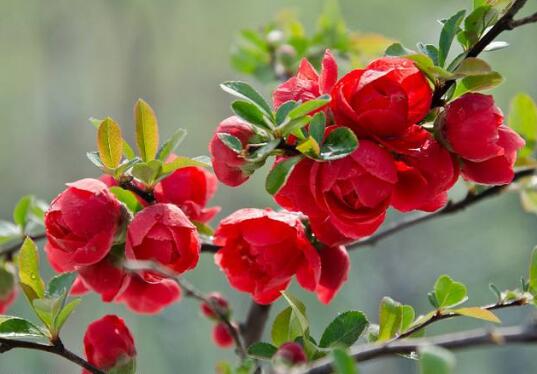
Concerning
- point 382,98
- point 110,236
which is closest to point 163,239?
point 110,236

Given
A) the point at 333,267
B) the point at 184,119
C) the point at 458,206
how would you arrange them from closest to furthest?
the point at 333,267, the point at 458,206, the point at 184,119

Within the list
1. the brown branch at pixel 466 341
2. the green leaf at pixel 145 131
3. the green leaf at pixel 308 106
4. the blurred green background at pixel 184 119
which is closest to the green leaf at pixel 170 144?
the green leaf at pixel 145 131

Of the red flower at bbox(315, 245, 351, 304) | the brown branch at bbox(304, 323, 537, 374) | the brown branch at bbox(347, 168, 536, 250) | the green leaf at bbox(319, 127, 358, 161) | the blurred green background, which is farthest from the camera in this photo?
the blurred green background

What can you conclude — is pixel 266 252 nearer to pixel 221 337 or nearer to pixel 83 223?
pixel 83 223

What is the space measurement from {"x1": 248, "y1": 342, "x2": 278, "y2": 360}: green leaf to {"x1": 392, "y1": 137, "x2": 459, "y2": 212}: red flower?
0.11 m

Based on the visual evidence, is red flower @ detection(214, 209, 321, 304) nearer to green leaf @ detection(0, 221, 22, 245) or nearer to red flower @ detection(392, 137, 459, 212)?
red flower @ detection(392, 137, 459, 212)

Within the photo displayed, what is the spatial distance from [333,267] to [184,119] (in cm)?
688

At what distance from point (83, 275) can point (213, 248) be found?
Result: 0.10 meters

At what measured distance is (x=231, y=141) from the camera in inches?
15.6

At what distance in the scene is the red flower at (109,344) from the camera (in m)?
0.45

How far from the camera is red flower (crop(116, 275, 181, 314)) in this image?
0.50 m

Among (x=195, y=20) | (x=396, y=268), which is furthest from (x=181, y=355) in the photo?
(x=195, y=20)

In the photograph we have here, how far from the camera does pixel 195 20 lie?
7.57m

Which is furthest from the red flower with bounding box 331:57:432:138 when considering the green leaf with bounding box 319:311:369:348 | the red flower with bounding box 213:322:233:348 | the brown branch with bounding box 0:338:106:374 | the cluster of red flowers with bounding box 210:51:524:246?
the red flower with bounding box 213:322:233:348
